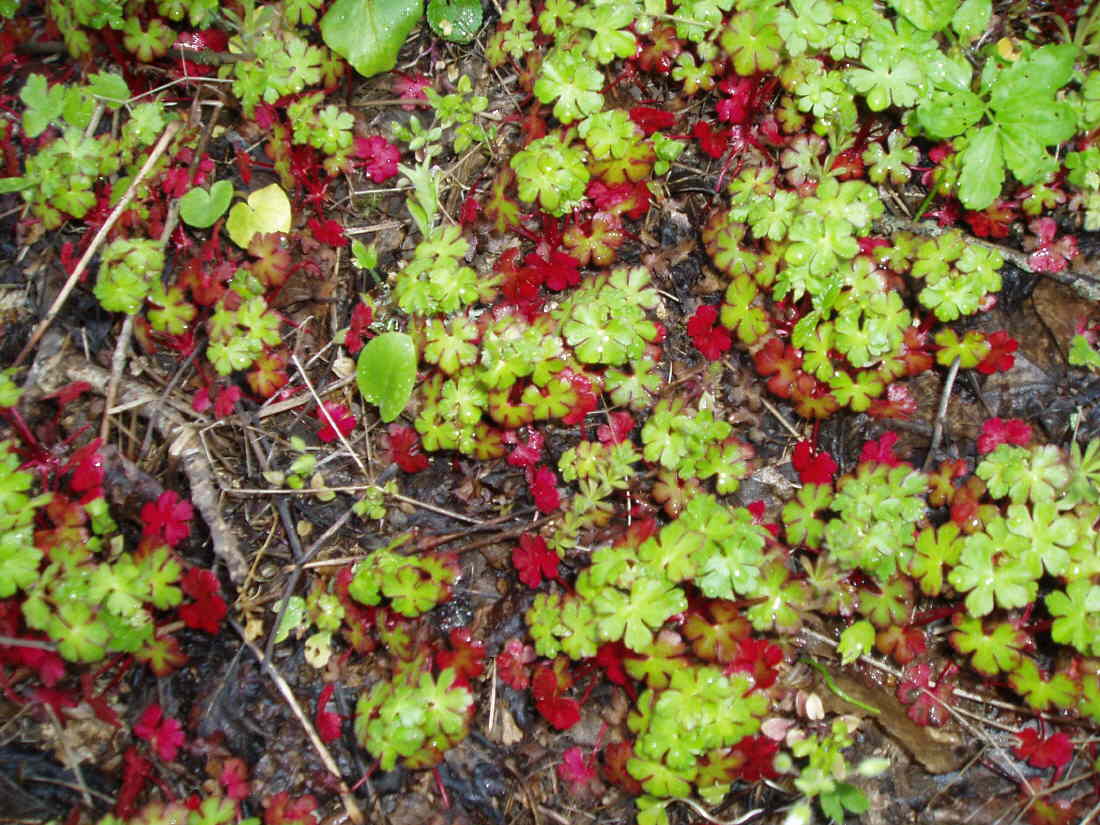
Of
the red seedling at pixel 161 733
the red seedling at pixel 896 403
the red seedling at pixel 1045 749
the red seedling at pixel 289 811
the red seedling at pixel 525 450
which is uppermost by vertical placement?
the red seedling at pixel 525 450

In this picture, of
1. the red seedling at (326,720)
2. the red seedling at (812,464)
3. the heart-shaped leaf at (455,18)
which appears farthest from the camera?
the heart-shaped leaf at (455,18)

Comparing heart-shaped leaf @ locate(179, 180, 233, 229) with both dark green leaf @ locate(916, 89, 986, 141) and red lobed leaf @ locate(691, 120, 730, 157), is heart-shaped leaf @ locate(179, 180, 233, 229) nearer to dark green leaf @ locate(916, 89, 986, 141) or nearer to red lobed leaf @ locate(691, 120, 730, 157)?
red lobed leaf @ locate(691, 120, 730, 157)

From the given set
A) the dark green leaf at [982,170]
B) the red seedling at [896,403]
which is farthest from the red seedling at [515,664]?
the dark green leaf at [982,170]

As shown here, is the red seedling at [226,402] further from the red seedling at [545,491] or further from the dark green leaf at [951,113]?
the dark green leaf at [951,113]

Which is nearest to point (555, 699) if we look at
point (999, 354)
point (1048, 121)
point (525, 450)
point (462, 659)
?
point (462, 659)

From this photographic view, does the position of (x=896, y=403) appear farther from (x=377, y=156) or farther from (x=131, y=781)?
(x=131, y=781)

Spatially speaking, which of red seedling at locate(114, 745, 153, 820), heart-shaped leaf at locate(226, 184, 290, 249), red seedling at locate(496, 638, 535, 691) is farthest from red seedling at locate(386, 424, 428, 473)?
red seedling at locate(114, 745, 153, 820)
